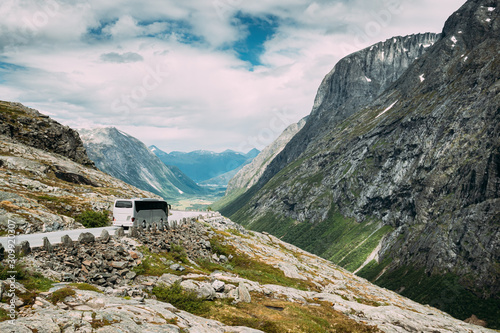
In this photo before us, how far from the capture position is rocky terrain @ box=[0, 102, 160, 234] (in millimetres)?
39222

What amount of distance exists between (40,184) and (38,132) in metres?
55.3

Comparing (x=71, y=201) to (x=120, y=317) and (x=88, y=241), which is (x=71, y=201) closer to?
(x=88, y=241)

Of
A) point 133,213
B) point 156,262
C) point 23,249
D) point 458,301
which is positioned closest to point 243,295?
point 156,262

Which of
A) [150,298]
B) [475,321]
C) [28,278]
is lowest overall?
[475,321]

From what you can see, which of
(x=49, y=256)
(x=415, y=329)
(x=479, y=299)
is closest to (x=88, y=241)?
(x=49, y=256)

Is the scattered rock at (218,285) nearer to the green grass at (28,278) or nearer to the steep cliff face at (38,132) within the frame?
the green grass at (28,278)

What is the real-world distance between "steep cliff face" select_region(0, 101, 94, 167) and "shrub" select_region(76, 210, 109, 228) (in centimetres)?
6700

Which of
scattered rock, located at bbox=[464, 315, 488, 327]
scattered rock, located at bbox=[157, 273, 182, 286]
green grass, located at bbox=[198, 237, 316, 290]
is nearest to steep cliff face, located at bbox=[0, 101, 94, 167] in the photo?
green grass, located at bbox=[198, 237, 316, 290]

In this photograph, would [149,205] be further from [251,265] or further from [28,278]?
[28,278]

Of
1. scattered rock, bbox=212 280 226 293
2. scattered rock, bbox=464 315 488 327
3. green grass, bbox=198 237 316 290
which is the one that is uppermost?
scattered rock, bbox=212 280 226 293

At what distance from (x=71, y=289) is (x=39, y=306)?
7.79 ft

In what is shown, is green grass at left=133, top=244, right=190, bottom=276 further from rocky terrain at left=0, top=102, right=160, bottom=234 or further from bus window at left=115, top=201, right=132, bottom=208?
rocky terrain at left=0, top=102, right=160, bottom=234

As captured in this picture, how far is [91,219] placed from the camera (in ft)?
152

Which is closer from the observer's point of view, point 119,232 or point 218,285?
point 218,285
